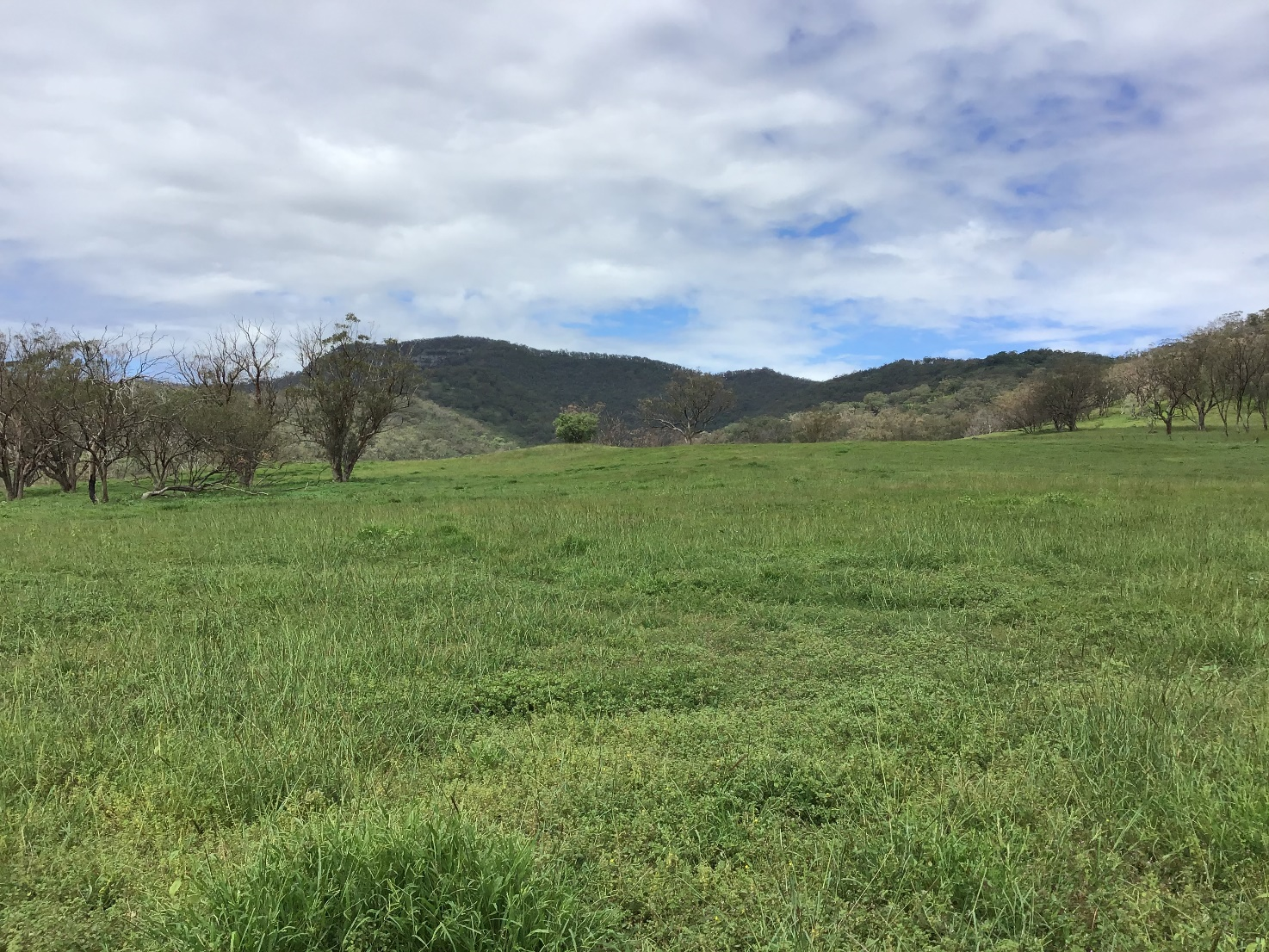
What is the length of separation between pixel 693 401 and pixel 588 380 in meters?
86.9

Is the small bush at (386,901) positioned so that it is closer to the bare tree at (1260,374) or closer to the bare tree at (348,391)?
the bare tree at (348,391)

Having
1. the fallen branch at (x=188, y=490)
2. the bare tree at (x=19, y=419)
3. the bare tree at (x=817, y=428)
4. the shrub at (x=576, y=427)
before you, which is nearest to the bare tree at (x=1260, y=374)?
A: the bare tree at (x=817, y=428)

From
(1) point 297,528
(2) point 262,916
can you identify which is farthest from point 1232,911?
(1) point 297,528

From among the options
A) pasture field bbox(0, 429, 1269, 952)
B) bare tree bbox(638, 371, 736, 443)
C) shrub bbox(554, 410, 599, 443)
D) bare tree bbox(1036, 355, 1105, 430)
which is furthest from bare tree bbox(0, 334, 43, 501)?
bare tree bbox(1036, 355, 1105, 430)

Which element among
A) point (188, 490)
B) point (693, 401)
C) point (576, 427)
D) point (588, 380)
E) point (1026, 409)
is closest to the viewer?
point (188, 490)

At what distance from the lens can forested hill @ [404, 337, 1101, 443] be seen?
445 ft

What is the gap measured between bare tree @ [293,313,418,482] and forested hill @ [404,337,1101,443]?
82338 millimetres

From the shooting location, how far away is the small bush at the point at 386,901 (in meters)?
2.40

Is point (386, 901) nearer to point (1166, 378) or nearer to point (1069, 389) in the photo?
point (1166, 378)

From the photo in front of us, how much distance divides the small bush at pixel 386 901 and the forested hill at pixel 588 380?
117m

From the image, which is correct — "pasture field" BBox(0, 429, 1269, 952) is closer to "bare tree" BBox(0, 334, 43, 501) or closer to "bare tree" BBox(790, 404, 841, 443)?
"bare tree" BBox(0, 334, 43, 501)

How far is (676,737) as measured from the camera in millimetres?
4254

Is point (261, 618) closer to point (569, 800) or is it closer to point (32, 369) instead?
point (569, 800)

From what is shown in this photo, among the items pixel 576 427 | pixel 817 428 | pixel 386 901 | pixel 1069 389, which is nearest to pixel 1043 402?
pixel 1069 389
